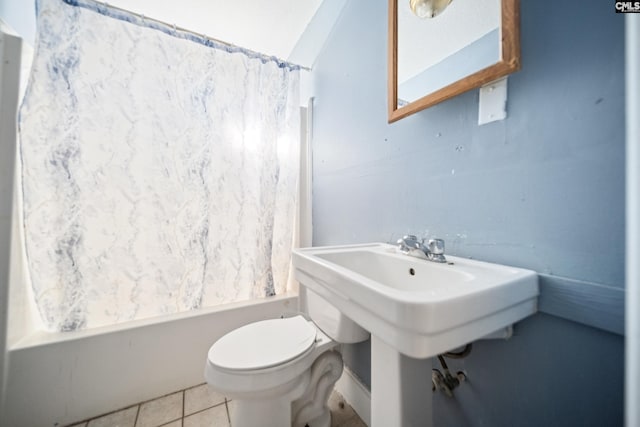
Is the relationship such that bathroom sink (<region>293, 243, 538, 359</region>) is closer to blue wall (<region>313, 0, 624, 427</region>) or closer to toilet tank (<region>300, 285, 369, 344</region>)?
blue wall (<region>313, 0, 624, 427</region>)

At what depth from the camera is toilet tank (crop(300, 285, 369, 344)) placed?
2.78ft

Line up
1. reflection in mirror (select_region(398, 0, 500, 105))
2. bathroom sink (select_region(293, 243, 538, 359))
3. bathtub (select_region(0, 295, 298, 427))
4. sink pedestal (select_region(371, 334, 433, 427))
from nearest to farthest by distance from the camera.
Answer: bathroom sink (select_region(293, 243, 538, 359)), sink pedestal (select_region(371, 334, 433, 427)), reflection in mirror (select_region(398, 0, 500, 105)), bathtub (select_region(0, 295, 298, 427))

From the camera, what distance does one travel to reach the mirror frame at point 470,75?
1.81ft

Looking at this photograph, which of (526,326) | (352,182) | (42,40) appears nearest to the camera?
(526,326)

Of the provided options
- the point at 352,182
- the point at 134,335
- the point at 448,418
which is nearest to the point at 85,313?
the point at 134,335

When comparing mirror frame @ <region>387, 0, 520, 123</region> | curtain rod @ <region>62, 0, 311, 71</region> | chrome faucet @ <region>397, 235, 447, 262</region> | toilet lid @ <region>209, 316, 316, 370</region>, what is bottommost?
toilet lid @ <region>209, 316, 316, 370</region>

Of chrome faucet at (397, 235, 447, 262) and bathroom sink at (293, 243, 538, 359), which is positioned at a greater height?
chrome faucet at (397, 235, 447, 262)

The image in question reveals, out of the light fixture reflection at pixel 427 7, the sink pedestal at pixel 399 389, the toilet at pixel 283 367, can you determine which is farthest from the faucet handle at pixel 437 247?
the light fixture reflection at pixel 427 7

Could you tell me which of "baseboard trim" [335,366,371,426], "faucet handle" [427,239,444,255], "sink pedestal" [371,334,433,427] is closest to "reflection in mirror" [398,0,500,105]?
"faucet handle" [427,239,444,255]

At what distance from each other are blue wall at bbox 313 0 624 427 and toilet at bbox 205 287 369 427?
16.3 inches

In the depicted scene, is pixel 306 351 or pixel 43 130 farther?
pixel 43 130

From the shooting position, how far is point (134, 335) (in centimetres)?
112

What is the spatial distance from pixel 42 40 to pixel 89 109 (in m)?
0.29

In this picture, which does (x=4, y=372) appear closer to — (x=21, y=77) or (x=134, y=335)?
(x=134, y=335)
